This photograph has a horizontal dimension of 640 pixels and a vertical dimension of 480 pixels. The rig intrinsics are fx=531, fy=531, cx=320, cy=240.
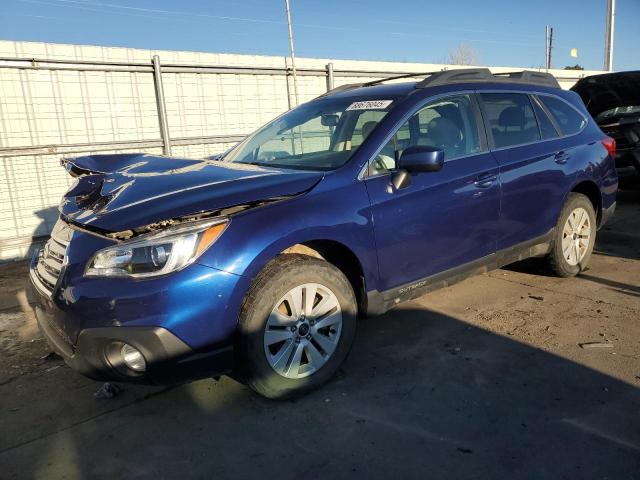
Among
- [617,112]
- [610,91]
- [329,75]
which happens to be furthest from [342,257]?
[610,91]

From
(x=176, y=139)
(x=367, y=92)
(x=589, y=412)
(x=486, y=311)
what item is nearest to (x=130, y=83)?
(x=176, y=139)

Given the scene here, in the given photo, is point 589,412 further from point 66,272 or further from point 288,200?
point 66,272

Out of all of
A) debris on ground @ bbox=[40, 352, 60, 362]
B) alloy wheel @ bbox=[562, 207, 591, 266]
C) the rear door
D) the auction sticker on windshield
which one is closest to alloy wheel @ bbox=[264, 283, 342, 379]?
the auction sticker on windshield

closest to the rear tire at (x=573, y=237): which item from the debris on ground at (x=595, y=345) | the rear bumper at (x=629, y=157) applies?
the debris on ground at (x=595, y=345)

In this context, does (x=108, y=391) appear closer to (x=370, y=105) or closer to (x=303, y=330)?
(x=303, y=330)

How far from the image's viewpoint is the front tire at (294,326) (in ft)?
9.21

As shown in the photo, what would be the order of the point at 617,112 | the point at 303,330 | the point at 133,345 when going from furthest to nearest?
the point at 617,112 → the point at 303,330 → the point at 133,345

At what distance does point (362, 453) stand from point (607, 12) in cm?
1958

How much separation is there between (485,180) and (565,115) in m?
1.54

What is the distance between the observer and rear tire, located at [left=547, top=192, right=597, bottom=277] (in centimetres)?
471

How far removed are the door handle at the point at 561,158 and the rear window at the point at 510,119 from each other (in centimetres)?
23

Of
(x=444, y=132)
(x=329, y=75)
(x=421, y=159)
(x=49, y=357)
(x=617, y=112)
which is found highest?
(x=329, y=75)

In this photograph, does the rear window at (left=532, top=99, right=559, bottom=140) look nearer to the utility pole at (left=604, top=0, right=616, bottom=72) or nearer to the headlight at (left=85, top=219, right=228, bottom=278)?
the headlight at (left=85, top=219, right=228, bottom=278)

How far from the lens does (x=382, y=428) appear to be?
276cm
